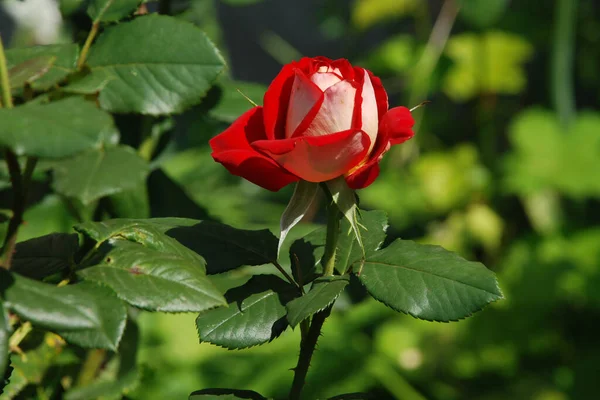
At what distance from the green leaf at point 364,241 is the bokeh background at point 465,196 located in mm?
517

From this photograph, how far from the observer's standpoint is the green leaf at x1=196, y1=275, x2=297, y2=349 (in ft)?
1.46

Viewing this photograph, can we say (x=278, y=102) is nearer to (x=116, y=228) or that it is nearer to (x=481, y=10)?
(x=116, y=228)

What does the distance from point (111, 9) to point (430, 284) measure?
1.11ft

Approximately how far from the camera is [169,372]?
123cm

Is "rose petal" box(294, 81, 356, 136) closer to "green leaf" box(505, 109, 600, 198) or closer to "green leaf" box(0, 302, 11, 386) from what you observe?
"green leaf" box(0, 302, 11, 386)

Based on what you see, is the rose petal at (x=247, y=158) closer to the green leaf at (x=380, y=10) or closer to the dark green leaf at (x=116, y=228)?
the dark green leaf at (x=116, y=228)

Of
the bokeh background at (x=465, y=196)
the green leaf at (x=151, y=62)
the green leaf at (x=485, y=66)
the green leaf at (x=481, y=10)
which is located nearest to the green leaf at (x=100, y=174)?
the green leaf at (x=151, y=62)

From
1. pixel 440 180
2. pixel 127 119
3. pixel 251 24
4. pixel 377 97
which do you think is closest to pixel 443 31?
pixel 440 180

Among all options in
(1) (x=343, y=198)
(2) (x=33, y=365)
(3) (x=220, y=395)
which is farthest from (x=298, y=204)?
(2) (x=33, y=365)

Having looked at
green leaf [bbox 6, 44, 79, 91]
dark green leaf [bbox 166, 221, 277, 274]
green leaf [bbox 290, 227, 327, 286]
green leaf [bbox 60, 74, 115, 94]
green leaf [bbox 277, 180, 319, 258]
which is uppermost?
green leaf [bbox 6, 44, 79, 91]

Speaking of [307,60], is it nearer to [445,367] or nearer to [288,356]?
[288,356]

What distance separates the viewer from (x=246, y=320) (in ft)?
1.49

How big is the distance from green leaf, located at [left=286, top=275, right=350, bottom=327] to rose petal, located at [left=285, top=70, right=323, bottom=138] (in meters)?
0.09

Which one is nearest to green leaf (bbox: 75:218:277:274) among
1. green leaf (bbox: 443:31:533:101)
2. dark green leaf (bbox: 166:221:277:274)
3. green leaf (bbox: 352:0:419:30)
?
dark green leaf (bbox: 166:221:277:274)
